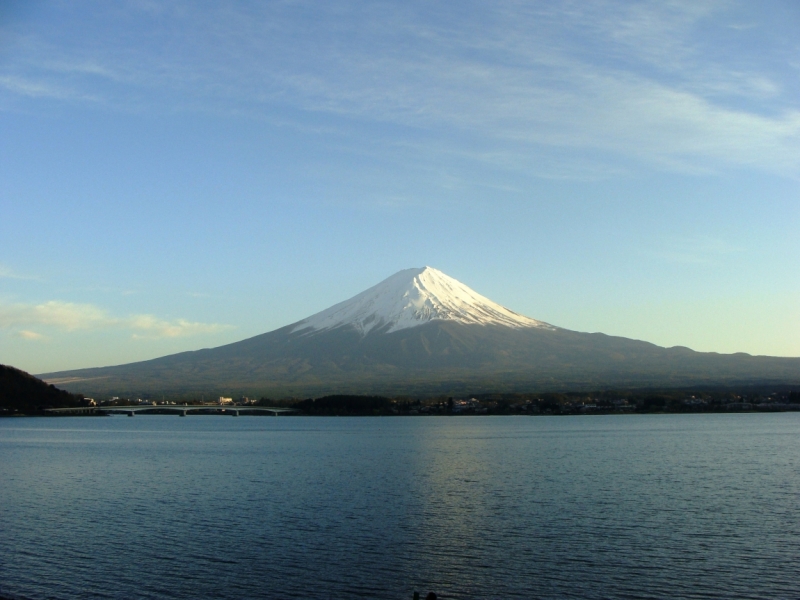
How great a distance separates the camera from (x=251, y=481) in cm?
2880

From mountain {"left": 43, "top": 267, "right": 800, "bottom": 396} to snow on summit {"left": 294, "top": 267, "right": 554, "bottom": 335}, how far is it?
253mm

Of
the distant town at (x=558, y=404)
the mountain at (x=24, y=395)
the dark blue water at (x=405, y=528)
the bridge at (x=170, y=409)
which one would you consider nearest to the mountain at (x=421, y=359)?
the distant town at (x=558, y=404)

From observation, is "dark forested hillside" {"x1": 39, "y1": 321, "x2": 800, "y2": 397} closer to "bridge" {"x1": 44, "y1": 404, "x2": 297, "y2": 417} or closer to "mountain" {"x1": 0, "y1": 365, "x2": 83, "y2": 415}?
"bridge" {"x1": 44, "y1": 404, "x2": 297, "y2": 417}

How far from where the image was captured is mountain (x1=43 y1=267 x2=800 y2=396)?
4936 inches

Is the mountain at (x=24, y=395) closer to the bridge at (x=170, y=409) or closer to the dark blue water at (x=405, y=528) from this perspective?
the bridge at (x=170, y=409)

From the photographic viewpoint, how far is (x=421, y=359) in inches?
5674

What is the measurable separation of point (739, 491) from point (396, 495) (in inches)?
392

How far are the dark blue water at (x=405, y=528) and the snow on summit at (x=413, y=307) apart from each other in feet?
410

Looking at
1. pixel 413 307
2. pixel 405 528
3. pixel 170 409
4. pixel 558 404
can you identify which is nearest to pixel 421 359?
pixel 413 307

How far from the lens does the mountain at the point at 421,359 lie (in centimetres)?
12538

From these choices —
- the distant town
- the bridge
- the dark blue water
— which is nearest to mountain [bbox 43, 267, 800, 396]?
the distant town

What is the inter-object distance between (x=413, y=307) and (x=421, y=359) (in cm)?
2255

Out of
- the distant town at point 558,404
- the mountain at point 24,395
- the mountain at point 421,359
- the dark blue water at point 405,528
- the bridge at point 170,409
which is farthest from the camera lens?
the mountain at point 421,359

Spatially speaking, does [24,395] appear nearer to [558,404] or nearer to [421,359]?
[421,359]
